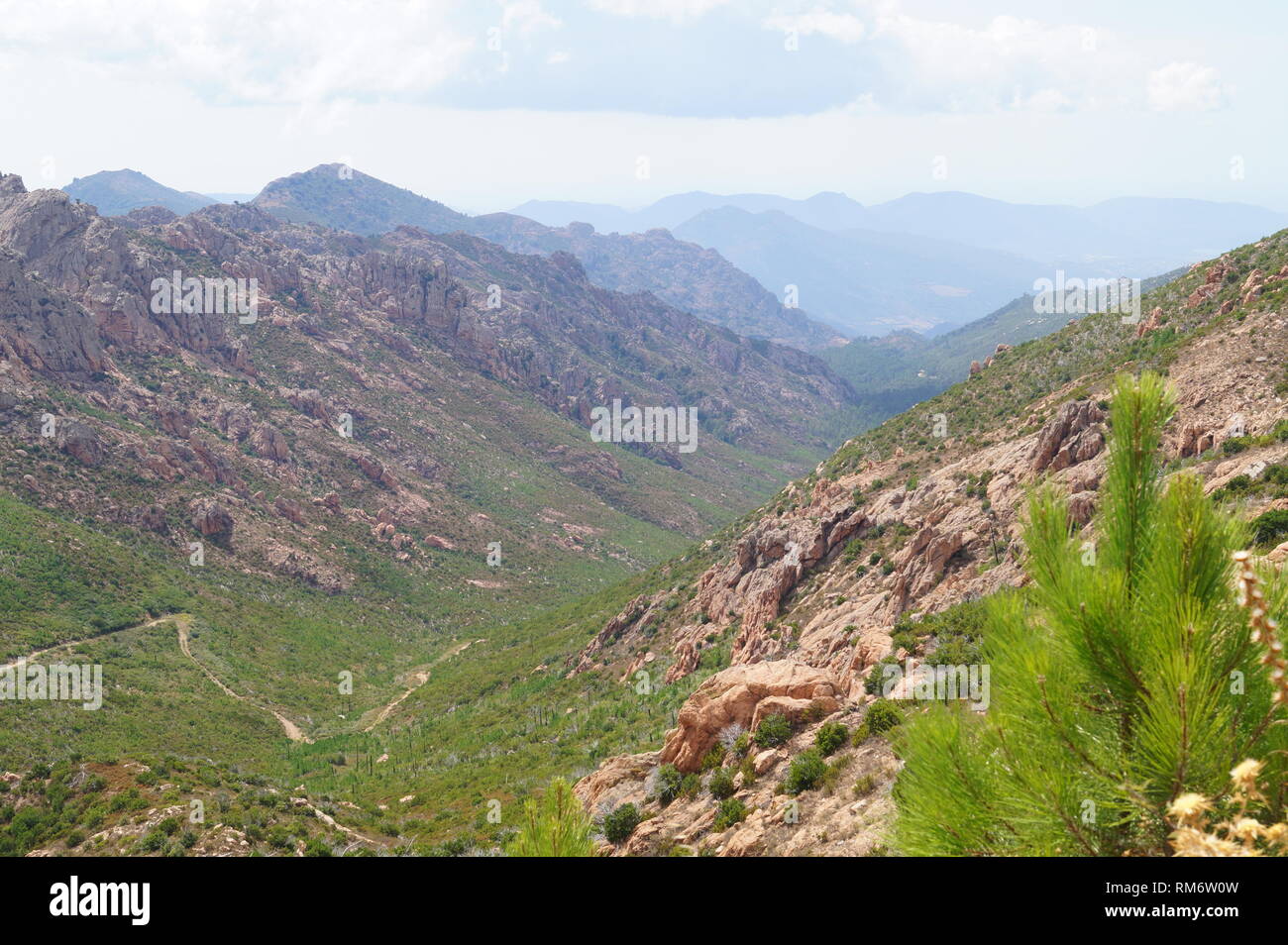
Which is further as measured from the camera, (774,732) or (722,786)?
(774,732)

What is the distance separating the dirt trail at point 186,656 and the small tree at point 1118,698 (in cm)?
4666

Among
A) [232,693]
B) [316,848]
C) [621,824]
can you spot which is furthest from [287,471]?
[621,824]

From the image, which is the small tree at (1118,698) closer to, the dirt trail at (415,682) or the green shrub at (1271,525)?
the green shrub at (1271,525)

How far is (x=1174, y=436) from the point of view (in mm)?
25562

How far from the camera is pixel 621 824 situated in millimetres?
16172

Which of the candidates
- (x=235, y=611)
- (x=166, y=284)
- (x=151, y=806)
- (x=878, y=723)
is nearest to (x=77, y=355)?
(x=166, y=284)

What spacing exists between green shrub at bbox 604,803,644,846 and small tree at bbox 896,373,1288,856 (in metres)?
12.8

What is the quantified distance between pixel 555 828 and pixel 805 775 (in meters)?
11.1

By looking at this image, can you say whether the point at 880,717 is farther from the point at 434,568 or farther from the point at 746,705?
the point at 434,568

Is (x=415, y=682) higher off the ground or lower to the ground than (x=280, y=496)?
lower

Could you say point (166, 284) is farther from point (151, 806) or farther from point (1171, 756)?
point (1171, 756)

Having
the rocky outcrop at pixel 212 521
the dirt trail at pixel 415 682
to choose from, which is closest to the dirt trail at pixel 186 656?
the dirt trail at pixel 415 682

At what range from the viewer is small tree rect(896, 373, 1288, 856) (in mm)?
3904

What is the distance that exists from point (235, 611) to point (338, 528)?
74.7 ft
